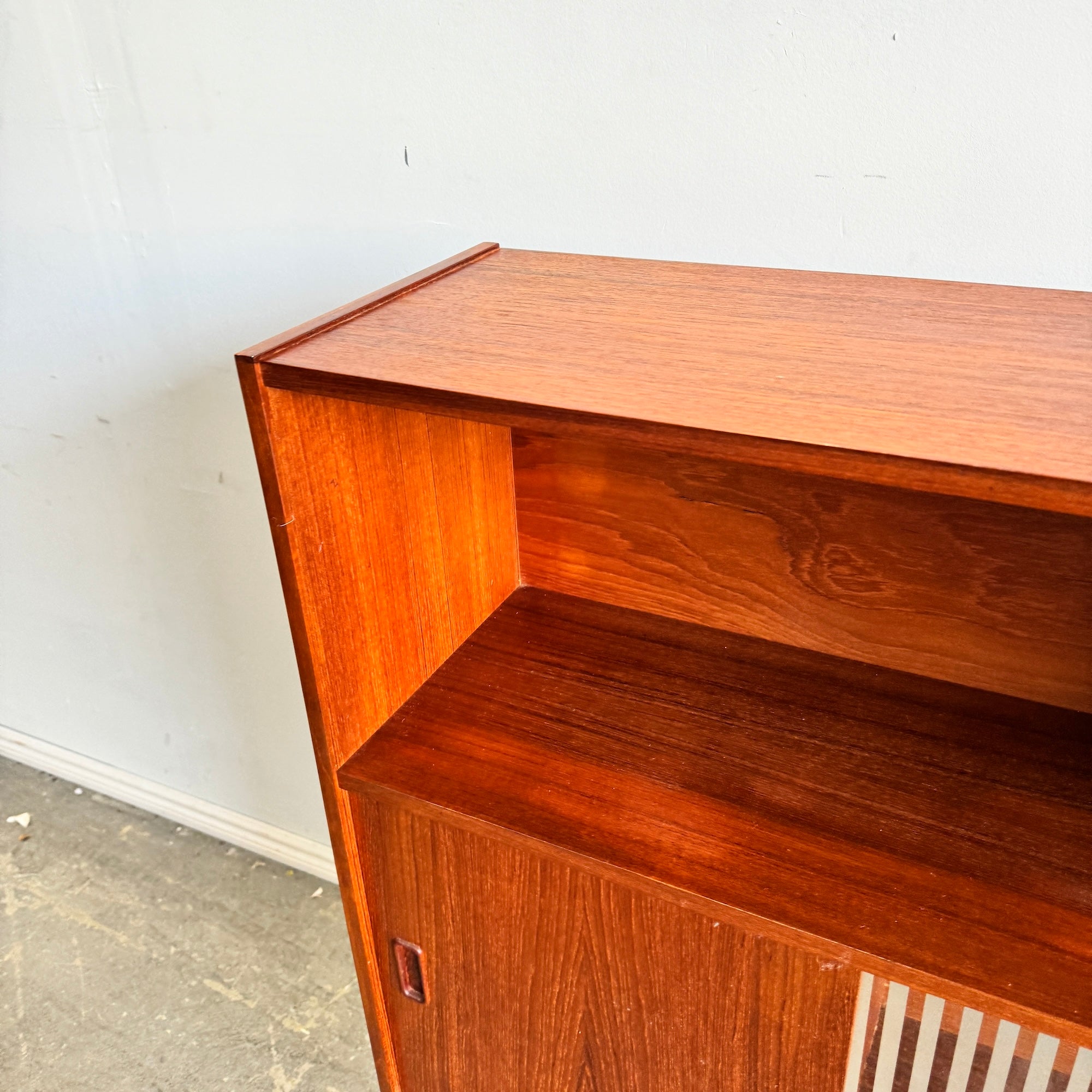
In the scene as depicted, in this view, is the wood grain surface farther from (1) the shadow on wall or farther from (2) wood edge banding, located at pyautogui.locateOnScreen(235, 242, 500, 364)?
(1) the shadow on wall

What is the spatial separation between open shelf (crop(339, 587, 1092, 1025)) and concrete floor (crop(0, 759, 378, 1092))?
0.88 meters

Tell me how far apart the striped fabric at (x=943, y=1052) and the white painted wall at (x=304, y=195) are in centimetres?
60

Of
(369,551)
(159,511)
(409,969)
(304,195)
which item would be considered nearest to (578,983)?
(409,969)

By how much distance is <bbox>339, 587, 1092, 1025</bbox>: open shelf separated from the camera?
0.69 metres

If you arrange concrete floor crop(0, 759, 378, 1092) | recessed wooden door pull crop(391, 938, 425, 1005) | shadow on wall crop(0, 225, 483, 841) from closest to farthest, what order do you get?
recessed wooden door pull crop(391, 938, 425, 1005), shadow on wall crop(0, 225, 483, 841), concrete floor crop(0, 759, 378, 1092)

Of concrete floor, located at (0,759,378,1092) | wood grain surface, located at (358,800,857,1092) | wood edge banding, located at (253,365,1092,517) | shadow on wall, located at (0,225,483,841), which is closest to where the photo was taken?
wood edge banding, located at (253,365,1092,517)

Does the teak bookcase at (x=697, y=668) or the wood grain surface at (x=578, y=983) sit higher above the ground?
the teak bookcase at (x=697, y=668)

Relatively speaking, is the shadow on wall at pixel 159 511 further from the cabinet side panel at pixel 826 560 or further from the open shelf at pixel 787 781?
the open shelf at pixel 787 781

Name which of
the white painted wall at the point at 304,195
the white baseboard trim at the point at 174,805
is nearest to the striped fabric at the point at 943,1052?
the white painted wall at the point at 304,195

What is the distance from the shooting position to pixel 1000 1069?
71 centimetres

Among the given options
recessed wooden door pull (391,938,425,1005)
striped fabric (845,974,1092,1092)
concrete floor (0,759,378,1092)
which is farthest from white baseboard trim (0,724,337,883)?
striped fabric (845,974,1092,1092)

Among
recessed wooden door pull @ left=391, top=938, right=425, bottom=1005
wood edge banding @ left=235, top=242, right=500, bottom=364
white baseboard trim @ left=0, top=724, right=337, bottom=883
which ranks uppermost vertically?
wood edge banding @ left=235, top=242, right=500, bottom=364

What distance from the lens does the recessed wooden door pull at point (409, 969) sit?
943 mm

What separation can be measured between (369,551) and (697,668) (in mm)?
327
